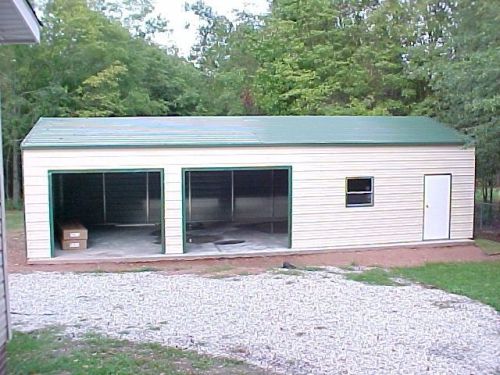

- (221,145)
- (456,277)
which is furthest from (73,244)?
(456,277)

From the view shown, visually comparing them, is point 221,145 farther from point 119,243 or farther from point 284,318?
point 284,318

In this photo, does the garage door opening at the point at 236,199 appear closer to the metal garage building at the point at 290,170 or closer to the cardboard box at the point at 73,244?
the metal garage building at the point at 290,170

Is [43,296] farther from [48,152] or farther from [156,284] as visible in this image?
[48,152]

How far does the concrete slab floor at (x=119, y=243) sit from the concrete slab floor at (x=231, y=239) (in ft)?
2.99

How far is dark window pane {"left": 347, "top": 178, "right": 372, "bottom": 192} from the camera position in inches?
Result: 508

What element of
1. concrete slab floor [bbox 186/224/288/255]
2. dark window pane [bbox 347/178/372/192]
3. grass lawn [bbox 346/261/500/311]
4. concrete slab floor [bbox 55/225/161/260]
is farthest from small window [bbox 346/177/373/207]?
concrete slab floor [bbox 55/225/161/260]

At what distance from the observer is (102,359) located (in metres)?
5.30

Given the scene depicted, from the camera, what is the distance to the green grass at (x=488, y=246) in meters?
12.9

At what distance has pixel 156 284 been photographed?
30.7ft

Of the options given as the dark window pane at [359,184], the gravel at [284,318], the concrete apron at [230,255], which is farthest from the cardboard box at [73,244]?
the dark window pane at [359,184]

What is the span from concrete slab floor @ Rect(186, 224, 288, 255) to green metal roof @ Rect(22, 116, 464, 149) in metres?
2.33

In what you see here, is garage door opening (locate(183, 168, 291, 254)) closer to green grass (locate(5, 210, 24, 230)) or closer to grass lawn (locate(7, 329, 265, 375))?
green grass (locate(5, 210, 24, 230))

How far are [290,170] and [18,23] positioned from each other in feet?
28.0

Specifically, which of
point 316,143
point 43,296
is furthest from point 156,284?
point 316,143
